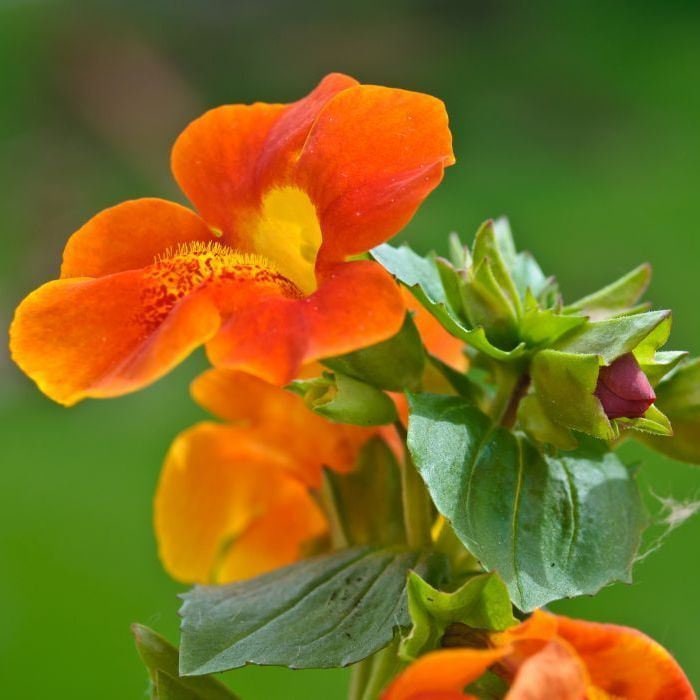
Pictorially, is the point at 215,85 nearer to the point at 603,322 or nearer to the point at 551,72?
the point at 551,72

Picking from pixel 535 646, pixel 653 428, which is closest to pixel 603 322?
pixel 653 428

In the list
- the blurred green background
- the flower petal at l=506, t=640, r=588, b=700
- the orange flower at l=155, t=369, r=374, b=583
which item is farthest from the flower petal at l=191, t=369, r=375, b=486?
the blurred green background

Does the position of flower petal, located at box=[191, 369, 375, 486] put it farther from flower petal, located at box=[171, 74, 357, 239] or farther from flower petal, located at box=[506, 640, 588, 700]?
flower petal, located at box=[506, 640, 588, 700]

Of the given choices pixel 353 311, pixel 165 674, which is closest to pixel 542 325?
pixel 353 311

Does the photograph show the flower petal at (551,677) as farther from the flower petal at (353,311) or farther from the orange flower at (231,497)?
the orange flower at (231,497)

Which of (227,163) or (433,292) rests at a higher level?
(227,163)

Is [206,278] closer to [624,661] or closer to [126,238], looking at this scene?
[126,238]

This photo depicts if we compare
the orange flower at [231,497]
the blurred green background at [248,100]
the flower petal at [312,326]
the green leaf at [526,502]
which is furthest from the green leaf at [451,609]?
the blurred green background at [248,100]
